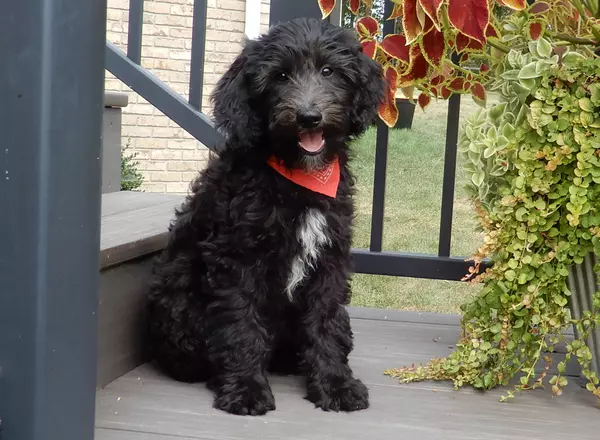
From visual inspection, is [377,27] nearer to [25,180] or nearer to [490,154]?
[490,154]

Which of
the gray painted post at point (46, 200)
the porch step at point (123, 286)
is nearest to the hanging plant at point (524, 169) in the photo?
the porch step at point (123, 286)

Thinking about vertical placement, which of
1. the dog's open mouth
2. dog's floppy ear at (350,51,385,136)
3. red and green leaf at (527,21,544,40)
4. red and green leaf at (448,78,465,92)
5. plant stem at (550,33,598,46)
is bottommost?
the dog's open mouth

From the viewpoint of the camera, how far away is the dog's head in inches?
84.4

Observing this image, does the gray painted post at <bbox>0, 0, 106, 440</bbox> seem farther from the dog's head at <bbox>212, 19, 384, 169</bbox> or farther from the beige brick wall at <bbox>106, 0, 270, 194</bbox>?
the beige brick wall at <bbox>106, 0, 270, 194</bbox>

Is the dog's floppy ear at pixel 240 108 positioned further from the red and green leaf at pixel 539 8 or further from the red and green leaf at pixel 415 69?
the red and green leaf at pixel 539 8

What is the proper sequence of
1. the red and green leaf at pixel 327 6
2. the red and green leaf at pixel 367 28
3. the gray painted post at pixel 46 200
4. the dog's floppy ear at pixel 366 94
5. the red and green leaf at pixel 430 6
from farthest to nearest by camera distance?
the red and green leaf at pixel 367 28, the red and green leaf at pixel 327 6, the dog's floppy ear at pixel 366 94, the red and green leaf at pixel 430 6, the gray painted post at pixel 46 200

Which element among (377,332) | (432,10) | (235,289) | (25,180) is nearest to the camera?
(25,180)

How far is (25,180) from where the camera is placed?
1.46 m

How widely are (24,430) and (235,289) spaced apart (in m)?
0.85

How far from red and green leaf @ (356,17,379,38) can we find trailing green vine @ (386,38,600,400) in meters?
0.47

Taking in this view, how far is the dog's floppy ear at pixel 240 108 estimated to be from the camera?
2211mm

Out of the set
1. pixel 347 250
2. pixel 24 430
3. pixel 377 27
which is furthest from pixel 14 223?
pixel 377 27

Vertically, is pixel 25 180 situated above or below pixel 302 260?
above

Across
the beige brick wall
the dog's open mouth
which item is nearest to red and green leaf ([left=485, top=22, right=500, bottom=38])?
the dog's open mouth
